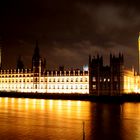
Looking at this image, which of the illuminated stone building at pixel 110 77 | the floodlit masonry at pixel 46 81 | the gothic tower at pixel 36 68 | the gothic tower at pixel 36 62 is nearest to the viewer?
the illuminated stone building at pixel 110 77

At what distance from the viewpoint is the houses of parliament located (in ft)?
272

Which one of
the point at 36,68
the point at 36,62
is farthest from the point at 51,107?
the point at 36,62

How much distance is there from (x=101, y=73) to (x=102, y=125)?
6039 cm

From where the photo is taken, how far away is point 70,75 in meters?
95.2

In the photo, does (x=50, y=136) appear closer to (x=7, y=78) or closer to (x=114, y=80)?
(x=114, y=80)

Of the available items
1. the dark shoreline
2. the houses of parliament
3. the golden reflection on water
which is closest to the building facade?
the houses of parliament

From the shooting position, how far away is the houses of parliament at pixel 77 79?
8281cm

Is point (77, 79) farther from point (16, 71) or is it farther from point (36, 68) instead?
point (16, 71)

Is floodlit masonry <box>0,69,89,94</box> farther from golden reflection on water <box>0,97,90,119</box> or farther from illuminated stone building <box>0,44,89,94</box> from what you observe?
golden reflection on water <box>0,97,90,119</box>

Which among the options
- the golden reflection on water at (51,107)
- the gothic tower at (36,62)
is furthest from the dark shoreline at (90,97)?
the gothic tower at (36,62)

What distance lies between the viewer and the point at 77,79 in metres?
93.0

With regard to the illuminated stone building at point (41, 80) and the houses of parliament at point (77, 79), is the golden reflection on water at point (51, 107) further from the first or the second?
the illuminated stone building at point (41, 80)

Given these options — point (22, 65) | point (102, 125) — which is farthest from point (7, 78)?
point (102, 125)

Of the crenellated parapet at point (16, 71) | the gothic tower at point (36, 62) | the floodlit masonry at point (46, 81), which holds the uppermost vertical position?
the gothic tower at point (36, 62)
